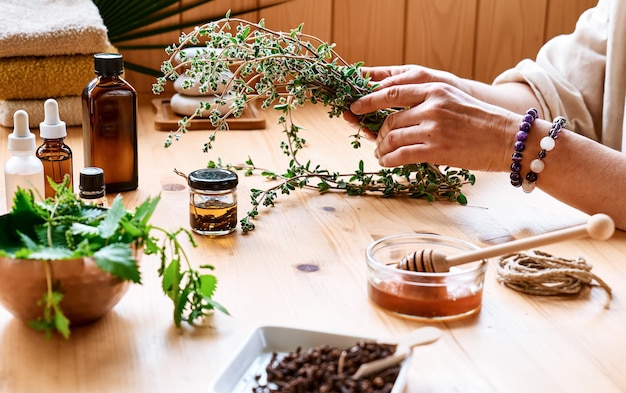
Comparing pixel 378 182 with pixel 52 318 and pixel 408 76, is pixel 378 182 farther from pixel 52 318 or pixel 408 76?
pixel 52 318

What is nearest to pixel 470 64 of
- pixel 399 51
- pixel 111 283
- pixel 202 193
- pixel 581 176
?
pixel 399 51

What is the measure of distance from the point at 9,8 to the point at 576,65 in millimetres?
1193

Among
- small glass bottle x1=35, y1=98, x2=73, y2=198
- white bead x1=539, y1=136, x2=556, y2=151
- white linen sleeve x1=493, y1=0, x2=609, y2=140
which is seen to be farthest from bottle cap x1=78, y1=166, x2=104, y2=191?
white linen sleeve x1=493, y1=0, x2=609, y2=140

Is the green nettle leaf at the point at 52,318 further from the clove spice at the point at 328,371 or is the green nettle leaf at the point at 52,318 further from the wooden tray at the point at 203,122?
the wooden tray at the point at 203,122

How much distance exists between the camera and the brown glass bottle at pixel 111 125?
1.47 metres

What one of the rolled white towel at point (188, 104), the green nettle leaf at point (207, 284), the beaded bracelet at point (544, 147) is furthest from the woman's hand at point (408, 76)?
the green nettle leaf at point (207, 284)

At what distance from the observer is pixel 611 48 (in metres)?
1.73

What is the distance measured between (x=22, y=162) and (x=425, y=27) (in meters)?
1.31

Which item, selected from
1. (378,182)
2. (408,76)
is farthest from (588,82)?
(378,182)

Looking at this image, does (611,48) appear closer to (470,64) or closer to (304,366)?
(470,64)

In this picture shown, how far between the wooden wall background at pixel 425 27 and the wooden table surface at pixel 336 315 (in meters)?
0.77

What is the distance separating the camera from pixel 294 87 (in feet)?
4.84

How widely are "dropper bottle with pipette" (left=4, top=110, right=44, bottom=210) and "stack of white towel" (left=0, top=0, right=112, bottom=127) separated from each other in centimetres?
53

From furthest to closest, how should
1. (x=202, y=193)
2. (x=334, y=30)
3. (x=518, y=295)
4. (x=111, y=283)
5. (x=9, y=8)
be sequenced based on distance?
(x=334, y=30) → (x=9, y=8) → (x=202, y=193) → (x=518, y=295) → (x=111, y=283)
